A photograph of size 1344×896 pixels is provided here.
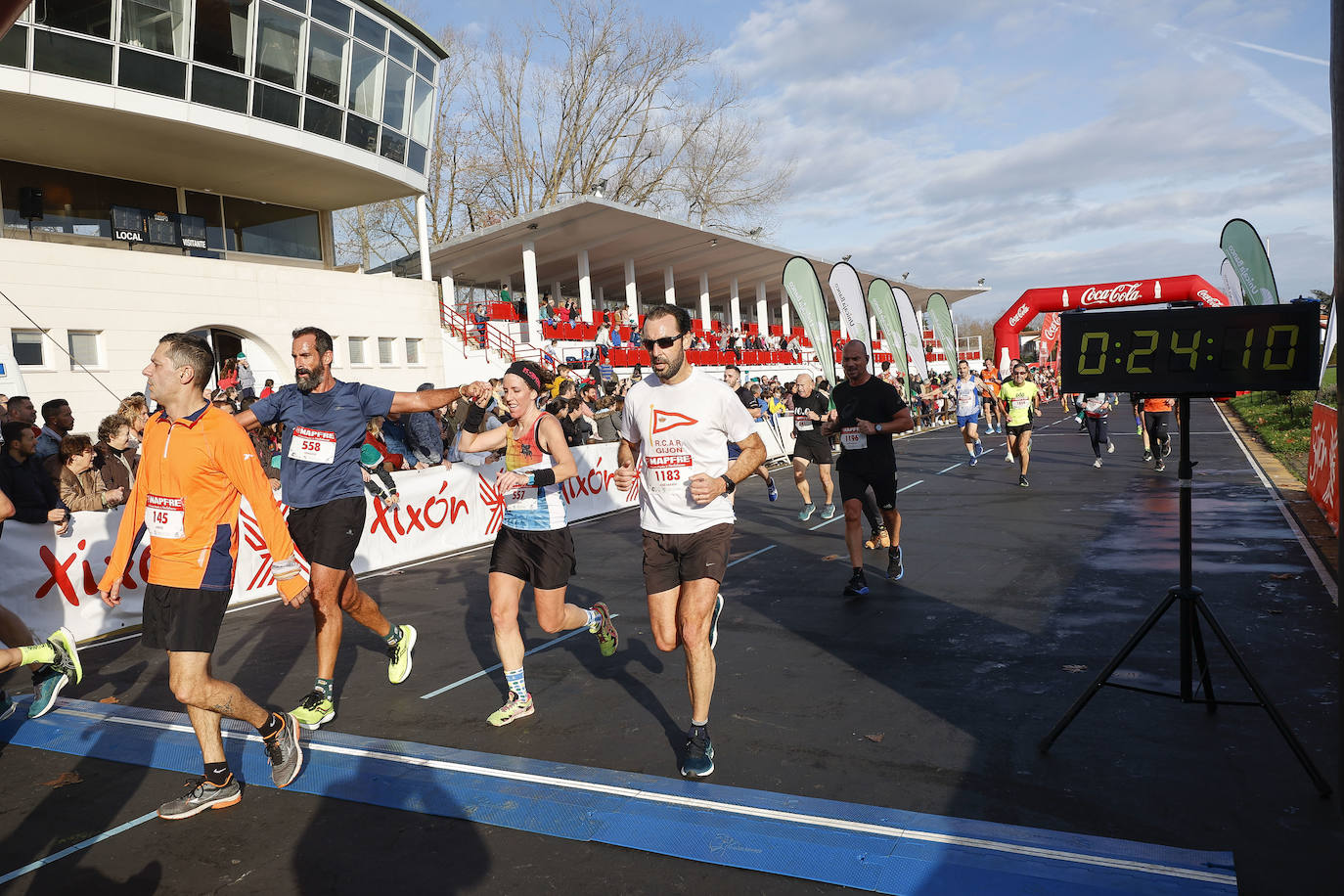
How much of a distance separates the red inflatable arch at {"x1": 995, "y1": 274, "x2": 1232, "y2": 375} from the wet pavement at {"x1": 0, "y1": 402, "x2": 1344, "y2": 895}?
28.6 m

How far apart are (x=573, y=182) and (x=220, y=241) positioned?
83.3 feet

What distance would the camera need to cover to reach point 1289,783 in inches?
144

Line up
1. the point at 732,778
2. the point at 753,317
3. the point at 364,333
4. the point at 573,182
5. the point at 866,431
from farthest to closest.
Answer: the point at 753,317, the point at 573,182, the point at 364,333, the point at 866,431, the point at 732,778

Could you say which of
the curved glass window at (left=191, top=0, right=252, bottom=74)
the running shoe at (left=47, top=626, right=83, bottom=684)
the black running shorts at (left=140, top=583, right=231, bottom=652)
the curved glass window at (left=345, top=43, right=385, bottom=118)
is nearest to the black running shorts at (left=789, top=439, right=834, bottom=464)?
the running shoe at (left=47, top=626, right=83, bottom=684)

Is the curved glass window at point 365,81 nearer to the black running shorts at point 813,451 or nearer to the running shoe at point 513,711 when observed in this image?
the black running shorts at point 813,451

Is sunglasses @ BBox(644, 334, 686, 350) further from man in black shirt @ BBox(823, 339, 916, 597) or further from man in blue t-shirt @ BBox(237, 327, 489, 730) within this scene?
man in black shirt @ BBox(823, 339, 916, 597)

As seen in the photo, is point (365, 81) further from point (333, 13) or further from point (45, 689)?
point (45, 689)

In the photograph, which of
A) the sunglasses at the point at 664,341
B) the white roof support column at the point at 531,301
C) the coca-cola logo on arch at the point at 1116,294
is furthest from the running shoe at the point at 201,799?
the coca-cola logo on arch at the point at 1116,294

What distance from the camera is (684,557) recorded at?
429 centimetres

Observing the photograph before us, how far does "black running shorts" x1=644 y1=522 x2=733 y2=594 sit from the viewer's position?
424cm

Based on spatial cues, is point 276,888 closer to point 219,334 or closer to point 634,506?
point 634,506

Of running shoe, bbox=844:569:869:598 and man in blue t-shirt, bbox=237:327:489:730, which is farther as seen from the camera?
running shoe, bbox=844:569:869:598

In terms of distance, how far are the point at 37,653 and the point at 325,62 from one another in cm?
2007

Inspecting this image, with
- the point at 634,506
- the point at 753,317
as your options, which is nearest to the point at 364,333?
the point at 634,506
